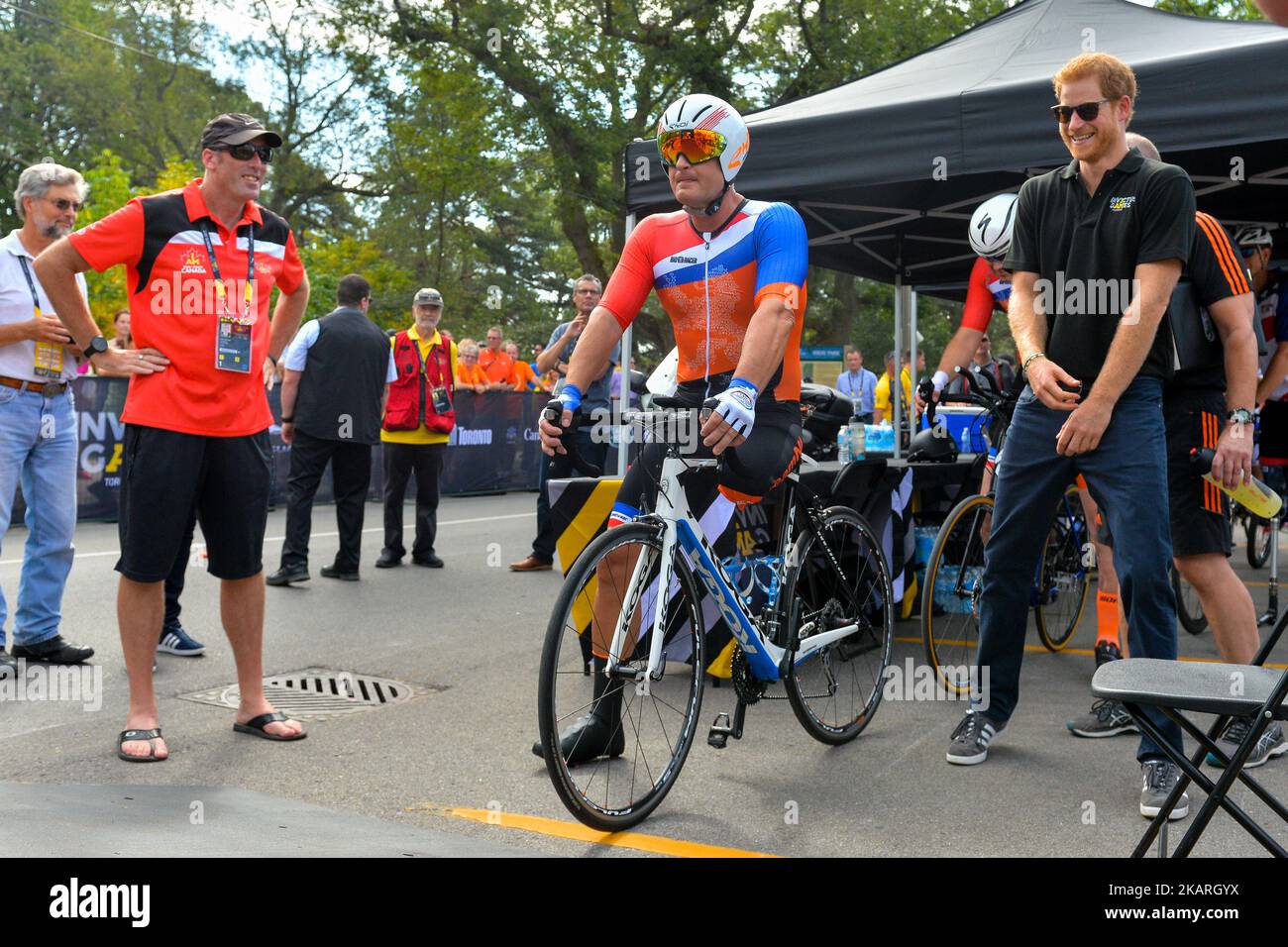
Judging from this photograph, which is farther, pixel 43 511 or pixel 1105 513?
pixel 43 511

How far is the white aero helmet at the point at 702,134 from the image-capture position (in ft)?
13.1

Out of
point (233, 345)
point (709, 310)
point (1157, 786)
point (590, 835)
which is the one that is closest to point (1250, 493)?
point (1157, 786)

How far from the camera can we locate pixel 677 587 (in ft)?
12.5

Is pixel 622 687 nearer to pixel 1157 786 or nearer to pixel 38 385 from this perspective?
pixel 1157 786

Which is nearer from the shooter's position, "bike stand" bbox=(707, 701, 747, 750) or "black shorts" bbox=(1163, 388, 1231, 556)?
"bike stand" bbox=(707, 701, 747, 750)

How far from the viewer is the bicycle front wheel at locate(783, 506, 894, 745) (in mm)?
4359

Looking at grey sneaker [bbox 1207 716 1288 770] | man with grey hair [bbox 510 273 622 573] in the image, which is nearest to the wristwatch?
grey sneaker [bbox 1207 716 1288 770]

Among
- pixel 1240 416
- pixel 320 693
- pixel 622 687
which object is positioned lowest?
pixel 320 693

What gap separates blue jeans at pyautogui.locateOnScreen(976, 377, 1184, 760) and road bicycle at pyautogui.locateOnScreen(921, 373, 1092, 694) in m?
0.45

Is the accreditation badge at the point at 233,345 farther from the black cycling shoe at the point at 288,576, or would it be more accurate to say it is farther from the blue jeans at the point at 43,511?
the black cycling shoe at the point at 288,576

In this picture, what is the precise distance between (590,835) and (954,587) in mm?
2480

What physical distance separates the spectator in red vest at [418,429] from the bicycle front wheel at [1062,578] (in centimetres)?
497

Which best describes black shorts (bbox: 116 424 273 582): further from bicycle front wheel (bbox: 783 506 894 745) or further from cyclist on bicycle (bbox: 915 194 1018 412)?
cyclist on bicycle (bbox: 915 194 1018 412)
